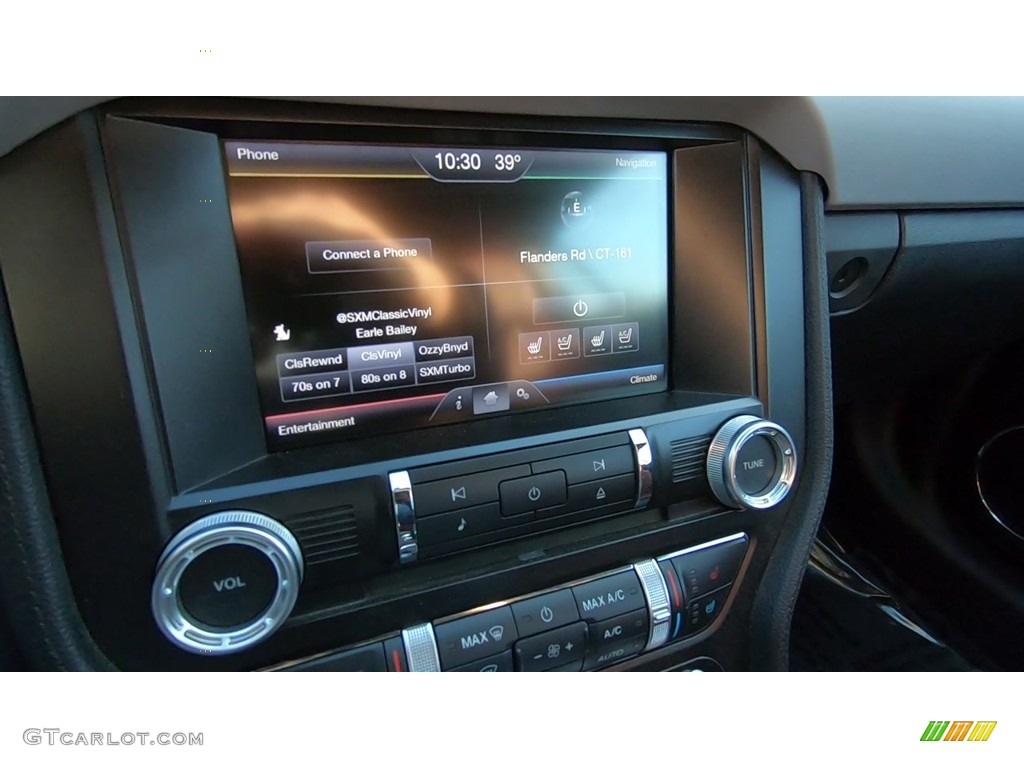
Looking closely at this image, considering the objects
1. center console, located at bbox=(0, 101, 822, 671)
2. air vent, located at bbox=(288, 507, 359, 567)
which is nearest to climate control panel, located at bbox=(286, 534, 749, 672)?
center console, located at bbox=(0, 101, 822, 671)

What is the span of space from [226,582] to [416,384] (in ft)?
0.80

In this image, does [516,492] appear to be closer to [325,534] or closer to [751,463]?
[325,534]

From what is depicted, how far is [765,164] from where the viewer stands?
638 mm

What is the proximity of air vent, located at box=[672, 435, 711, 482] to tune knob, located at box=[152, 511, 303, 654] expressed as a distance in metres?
0.40

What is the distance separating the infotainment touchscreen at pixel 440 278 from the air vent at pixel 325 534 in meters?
0.08

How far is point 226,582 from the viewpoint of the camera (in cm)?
50

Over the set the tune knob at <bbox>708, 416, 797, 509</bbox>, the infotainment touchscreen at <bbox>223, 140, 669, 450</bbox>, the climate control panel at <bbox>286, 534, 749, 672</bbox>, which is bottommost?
the climate control panel at <bbox>286, 534, 749, 672</bbox>

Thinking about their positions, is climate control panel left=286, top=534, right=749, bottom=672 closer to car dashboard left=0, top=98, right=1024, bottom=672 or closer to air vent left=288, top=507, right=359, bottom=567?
car dashboard left=0, top=98, right=1024, bottom=672

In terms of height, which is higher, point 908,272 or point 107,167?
point 107,167
